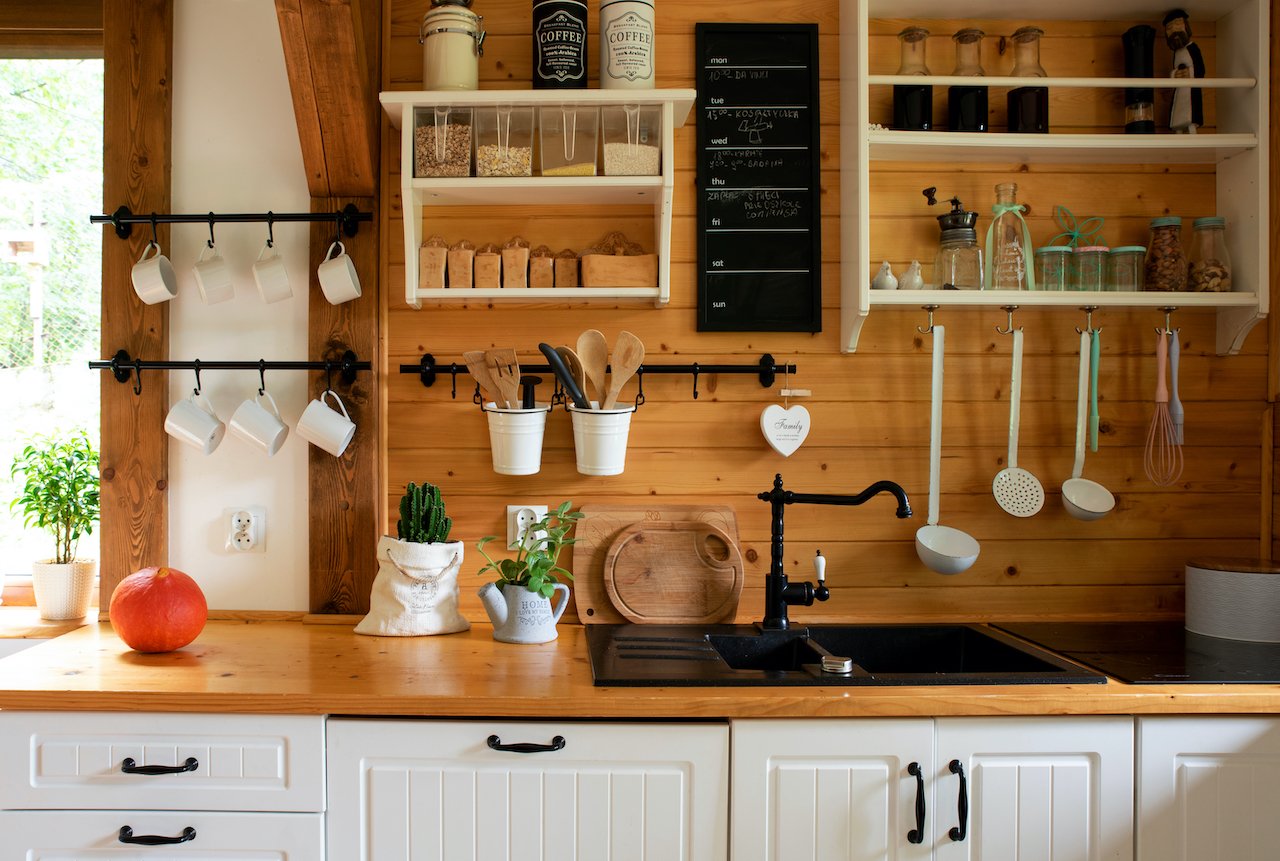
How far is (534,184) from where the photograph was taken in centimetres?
195

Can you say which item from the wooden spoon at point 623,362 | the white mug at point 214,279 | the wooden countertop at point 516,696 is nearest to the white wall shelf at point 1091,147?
the wooden spoon at point 623,362

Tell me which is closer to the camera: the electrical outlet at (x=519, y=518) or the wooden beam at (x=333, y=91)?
the wooden beam at (x=333, y=91)

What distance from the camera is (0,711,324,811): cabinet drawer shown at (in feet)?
5.17

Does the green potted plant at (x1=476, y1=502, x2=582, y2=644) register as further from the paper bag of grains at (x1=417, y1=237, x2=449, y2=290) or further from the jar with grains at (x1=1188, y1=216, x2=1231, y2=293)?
the jar with grains at (x1=1188, y1=216, x2=1231, y2=293)

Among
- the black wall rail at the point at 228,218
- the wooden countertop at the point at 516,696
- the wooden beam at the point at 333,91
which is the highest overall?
the wooden beam at the point at 333,91

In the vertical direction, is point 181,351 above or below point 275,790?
above

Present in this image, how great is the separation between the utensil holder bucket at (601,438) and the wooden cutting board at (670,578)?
174 millimetres

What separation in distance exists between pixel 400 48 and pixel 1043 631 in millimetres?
1945

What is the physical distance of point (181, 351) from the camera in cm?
216

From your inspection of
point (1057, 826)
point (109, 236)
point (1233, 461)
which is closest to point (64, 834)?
point (109, 236)

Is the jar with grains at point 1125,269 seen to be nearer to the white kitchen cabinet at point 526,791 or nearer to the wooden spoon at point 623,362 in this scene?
the wooden spoon at point 623,362

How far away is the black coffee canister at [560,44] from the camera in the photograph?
1980 mm

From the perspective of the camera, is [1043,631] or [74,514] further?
[74,514]

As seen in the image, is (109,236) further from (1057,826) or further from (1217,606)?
(1217,606)
